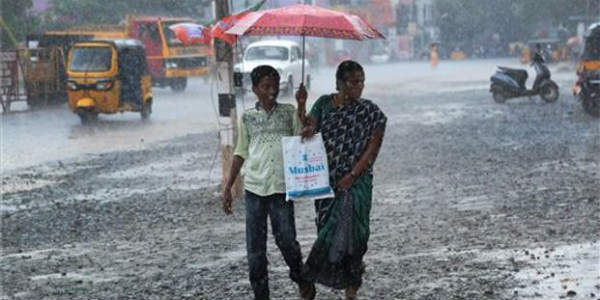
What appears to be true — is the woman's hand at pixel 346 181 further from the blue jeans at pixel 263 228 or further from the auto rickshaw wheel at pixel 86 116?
the auto rickshaw wheel at pixel 86 116

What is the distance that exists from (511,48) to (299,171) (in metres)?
60.5

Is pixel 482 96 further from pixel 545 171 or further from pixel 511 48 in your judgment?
pixel 511 48

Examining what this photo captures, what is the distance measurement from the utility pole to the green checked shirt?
382cm

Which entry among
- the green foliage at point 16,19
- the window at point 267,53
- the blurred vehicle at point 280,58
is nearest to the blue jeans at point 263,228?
the blurred vehicle at point 280,58

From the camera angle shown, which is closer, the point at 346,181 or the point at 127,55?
the point at 346,181

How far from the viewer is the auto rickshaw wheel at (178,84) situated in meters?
29.6

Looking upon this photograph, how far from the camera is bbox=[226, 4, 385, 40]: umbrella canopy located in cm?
488

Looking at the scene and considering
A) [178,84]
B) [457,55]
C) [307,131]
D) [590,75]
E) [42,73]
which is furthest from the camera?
[457,55]

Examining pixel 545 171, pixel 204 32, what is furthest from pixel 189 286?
pixel 545 171

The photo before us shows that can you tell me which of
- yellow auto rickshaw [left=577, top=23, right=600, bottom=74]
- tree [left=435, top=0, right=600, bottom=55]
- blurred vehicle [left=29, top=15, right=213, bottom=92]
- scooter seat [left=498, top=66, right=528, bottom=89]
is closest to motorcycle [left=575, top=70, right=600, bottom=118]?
yellow auto rickshaw [left=577, top=23, right=600, bottom=74]

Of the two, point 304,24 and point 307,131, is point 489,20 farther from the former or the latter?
point 307,131

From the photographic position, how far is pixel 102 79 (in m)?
18.1

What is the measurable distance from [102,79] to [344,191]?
46.9ft

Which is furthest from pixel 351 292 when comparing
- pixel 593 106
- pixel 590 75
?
pixel 593 106
